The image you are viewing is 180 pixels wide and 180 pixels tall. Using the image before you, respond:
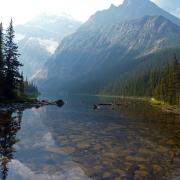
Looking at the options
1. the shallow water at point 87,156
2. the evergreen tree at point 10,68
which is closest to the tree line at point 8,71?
the evergreen tree at point 10,68

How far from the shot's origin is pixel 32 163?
2367 centimetres

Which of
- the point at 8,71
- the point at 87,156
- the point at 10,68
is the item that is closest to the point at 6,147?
the point at 87,156

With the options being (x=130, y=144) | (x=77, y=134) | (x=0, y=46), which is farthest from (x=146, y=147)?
(x=0, y=46)

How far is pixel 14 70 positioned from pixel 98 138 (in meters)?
Result: 55.5

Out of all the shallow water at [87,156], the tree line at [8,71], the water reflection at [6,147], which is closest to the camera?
the shallow water at [87,156]

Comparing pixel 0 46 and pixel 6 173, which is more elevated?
pixel 0 46

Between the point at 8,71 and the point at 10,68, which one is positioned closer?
the point at 8,71

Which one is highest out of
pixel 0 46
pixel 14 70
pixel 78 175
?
pixel 0 46

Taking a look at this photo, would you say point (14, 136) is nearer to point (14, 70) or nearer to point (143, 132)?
point (143, 132)

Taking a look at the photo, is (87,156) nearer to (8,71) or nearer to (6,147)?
(6,147)

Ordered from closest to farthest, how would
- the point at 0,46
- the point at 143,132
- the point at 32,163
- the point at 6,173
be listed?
the point at 6,173 < the point at 32,163 < the point at 143,132 < the point at 0,46

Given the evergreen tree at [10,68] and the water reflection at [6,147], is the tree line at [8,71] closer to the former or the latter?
the evergreen tree at [10,68]

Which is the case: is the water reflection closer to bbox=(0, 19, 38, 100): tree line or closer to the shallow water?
the shallow water

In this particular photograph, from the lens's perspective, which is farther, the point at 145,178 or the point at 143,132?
the point at 143,132
